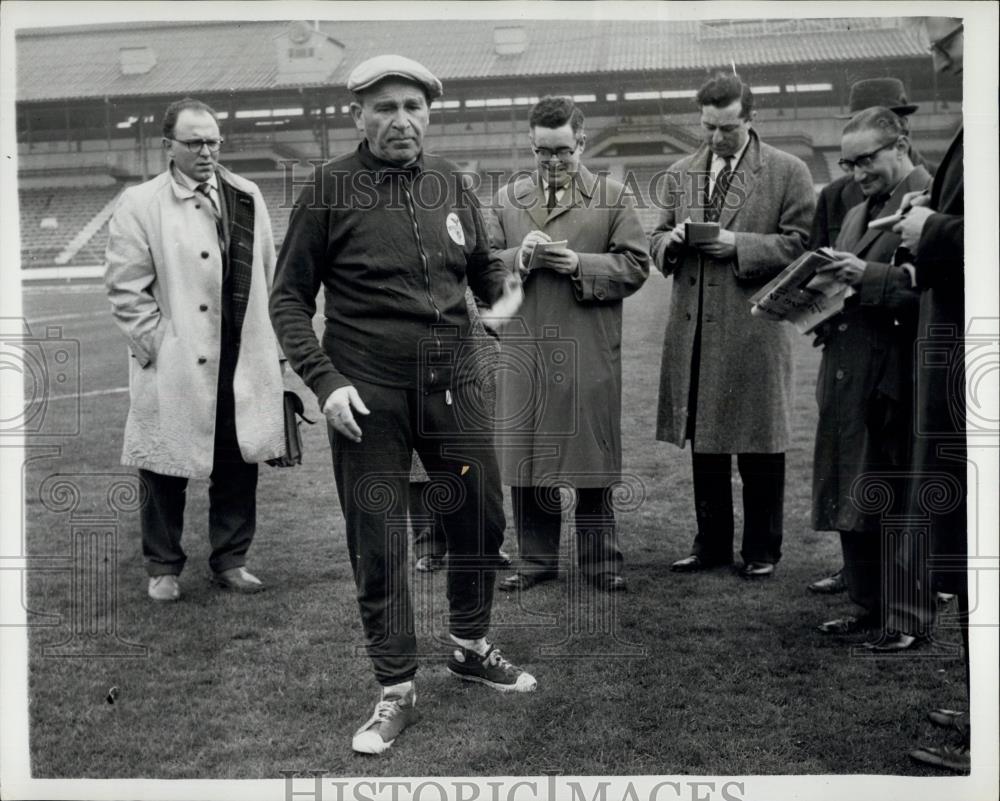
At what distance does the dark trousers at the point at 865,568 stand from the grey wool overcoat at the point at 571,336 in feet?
3.34

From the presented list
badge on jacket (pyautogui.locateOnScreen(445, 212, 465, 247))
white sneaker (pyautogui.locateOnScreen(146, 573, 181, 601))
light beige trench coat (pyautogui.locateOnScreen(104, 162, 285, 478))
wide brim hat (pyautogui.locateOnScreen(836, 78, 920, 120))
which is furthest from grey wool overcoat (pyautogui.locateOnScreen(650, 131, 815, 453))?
white sneaker (pyautogui.locateOnScreen(146, 573, 181, 601))

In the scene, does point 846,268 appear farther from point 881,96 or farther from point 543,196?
point 543,196

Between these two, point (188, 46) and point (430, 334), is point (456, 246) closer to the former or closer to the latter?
point (430, 334)

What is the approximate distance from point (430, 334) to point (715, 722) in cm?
159

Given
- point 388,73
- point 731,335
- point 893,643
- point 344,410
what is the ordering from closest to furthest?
point 344,410, point 388,73, point 893,643, point 731,335

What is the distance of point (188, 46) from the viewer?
13.4ft

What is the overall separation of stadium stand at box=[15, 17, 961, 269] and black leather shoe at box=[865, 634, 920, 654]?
1803 mm

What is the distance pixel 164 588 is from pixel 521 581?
1.45 m

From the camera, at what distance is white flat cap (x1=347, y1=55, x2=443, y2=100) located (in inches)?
134

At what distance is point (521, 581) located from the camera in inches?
175

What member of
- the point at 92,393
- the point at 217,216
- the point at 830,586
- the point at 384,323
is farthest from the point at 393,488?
the point at 830,586

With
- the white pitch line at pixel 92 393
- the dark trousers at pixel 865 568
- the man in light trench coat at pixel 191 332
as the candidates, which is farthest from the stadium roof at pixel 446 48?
the dark trousers at pixel 865 568

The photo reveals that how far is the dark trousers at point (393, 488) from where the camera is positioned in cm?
349

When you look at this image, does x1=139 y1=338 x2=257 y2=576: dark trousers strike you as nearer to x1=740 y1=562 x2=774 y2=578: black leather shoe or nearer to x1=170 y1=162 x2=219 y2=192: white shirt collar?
x1=170 y1=162 x2=219 y2=192: white shirt collar
